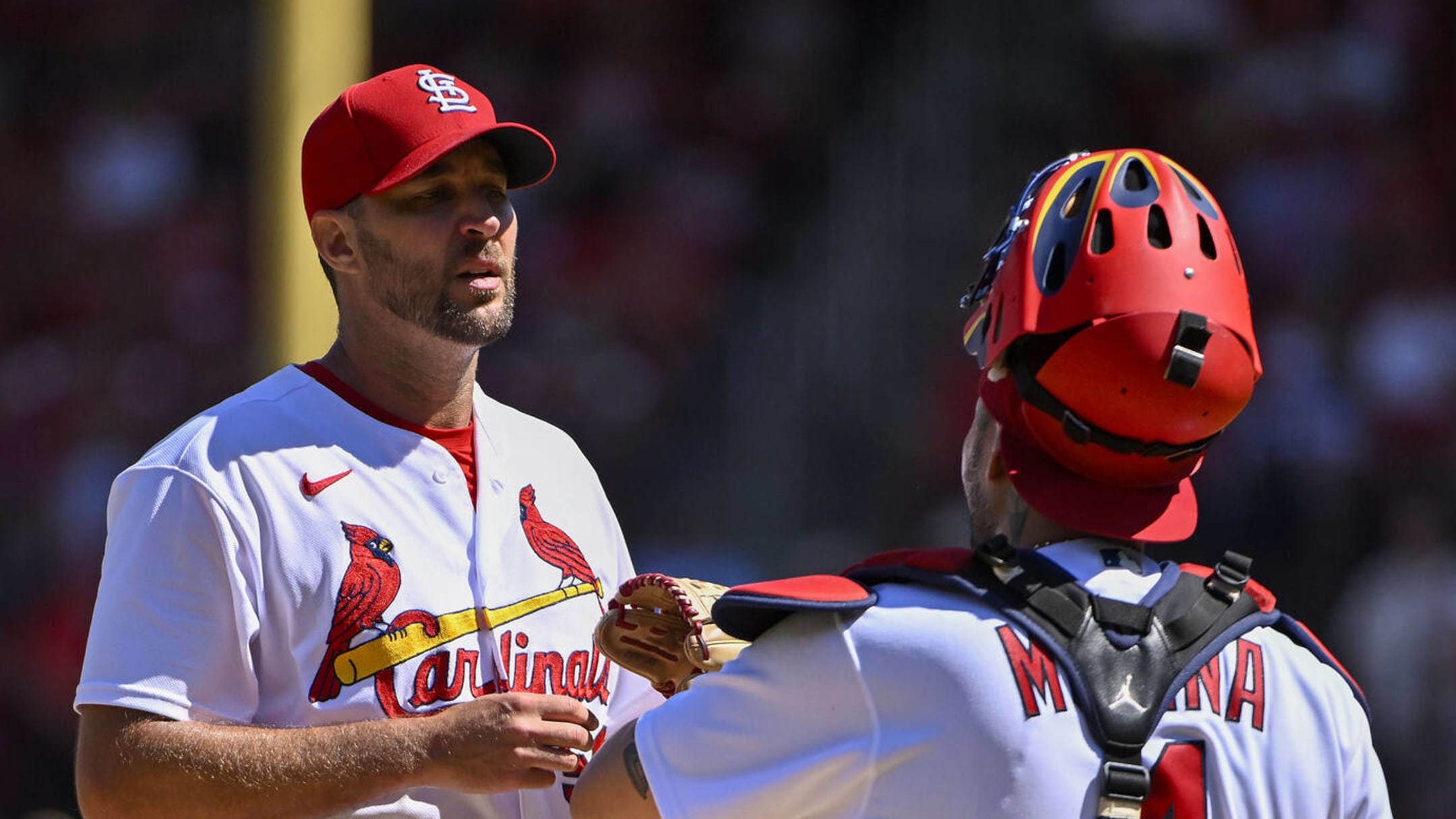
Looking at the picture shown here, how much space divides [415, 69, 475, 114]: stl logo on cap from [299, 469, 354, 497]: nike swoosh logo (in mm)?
632

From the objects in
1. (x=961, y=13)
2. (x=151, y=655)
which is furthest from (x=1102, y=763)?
(x=961, y=13)

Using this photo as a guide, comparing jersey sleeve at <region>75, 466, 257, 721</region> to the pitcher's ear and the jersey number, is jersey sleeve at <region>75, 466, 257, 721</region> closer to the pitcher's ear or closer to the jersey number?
the pitcher's ear

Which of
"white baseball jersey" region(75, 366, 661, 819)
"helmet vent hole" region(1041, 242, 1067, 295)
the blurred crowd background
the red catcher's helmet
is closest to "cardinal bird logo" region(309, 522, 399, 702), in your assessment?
"white baseball jersey" region(75, 366, 661, 819)

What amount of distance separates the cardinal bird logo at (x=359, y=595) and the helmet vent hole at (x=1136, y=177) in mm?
1207

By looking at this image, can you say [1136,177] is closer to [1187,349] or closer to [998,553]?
[1187,349]

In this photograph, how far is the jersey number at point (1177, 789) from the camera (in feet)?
5.80

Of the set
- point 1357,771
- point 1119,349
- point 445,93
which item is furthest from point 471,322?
point 1357,771

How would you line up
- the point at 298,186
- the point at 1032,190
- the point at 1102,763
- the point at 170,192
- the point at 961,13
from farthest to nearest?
the point at 170,192 → the point at 961,13 → the point at 298,186 → the point at 1032,190 → the point at 1102,763

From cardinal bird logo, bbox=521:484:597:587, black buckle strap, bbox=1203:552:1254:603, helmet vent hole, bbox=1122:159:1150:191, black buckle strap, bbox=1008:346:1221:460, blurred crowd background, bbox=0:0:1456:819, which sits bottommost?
blurred crowd background, bbox=0:0:1456:819

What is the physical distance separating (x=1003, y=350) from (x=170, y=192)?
7.35 m

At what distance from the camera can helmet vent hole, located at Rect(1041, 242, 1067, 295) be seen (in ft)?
6.33

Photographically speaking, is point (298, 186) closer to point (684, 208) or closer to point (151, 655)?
point (151, 655)

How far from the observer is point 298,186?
469 centimetres

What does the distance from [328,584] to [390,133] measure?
73 cm
